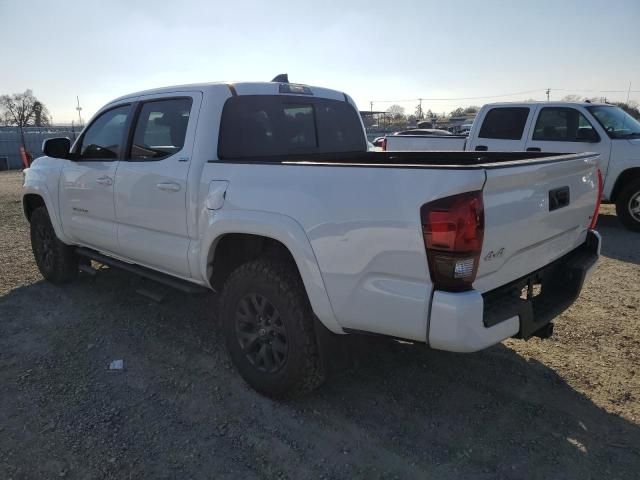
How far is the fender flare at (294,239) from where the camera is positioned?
2.65 metres

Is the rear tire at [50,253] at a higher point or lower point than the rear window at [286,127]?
lower

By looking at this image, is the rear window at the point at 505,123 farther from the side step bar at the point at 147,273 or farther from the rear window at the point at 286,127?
the side step bar at the point at 147,273

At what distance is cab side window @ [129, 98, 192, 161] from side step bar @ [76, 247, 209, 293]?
89 cm

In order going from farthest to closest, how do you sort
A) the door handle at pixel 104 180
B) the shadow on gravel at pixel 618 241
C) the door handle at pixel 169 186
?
the shadow on gravel at pixel 618 241 → the door handle at pixel 104 180 → the door handle at pixel 169 186

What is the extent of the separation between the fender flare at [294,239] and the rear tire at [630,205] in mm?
6922

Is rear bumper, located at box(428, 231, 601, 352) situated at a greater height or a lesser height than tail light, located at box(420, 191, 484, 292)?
lesser

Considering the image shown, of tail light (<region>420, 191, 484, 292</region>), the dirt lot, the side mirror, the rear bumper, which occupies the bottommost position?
the dirt lot

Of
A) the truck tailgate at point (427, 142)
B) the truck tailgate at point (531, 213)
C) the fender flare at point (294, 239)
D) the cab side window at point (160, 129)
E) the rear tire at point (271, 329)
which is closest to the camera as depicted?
the truck tailgate at point (531, 213)

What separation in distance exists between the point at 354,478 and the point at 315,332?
2.52 feet

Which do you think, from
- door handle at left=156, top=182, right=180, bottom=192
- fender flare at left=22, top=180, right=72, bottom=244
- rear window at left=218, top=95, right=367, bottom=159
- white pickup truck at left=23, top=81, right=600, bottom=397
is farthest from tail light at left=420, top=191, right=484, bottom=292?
fender flare at left=22, top=180, right=72, bottom=244

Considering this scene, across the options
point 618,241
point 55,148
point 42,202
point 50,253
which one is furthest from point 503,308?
point 618,241

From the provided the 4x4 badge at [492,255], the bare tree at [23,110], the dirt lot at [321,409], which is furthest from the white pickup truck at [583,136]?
the bare tree at [23,110]

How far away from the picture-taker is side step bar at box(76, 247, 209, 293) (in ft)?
11.9

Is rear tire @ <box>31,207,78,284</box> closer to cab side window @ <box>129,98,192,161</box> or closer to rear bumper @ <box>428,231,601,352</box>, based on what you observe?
cab side window @ <box>129,98,192,161</box>
